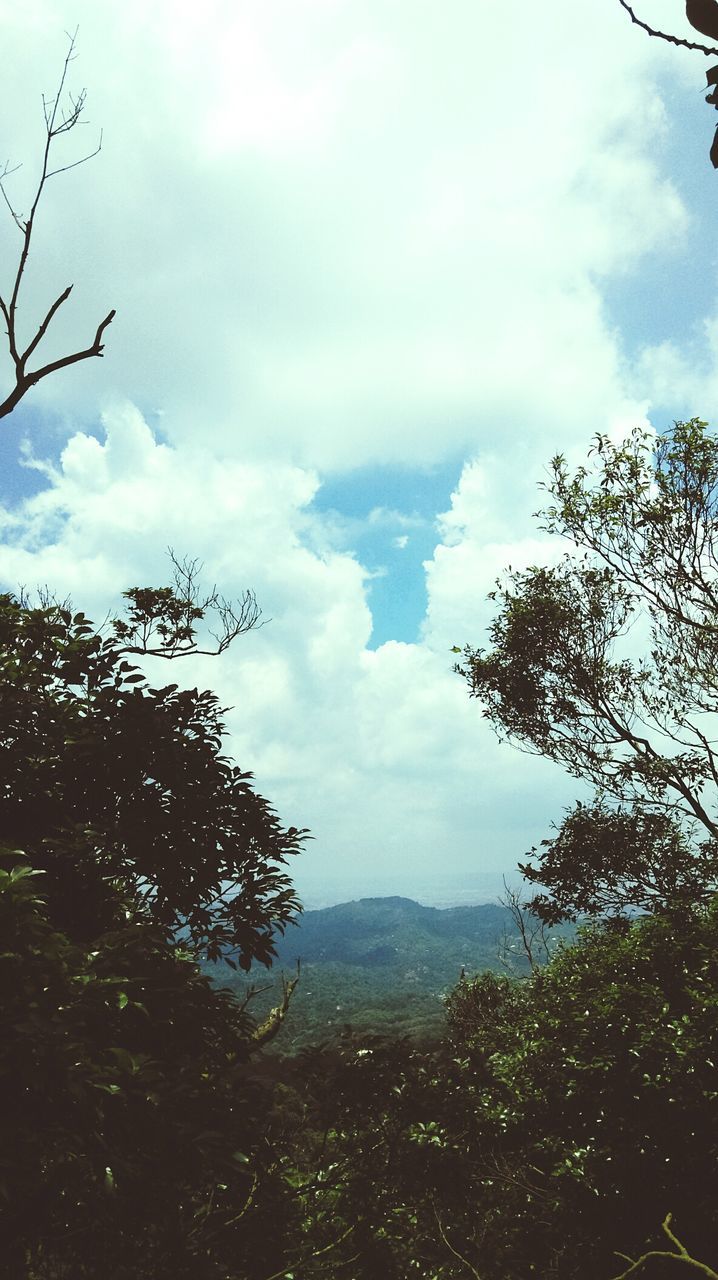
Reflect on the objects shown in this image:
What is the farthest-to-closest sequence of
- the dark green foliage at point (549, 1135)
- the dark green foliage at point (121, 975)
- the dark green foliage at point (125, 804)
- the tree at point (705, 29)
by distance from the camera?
the dark green foliage at point (549, 1135) → the dark green foliage at point (125, 804) → the dark green foliage at point (121, 975) → the tree at point (705, 29)

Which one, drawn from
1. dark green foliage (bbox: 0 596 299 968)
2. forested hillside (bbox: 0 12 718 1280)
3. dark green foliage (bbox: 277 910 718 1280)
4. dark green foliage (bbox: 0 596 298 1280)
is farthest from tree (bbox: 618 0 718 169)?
dark green foliage (bbox: 277 910 718 1280)

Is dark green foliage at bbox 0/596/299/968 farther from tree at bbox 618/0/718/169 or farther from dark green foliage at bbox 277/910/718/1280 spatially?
tree at bbox 618/0/718/169

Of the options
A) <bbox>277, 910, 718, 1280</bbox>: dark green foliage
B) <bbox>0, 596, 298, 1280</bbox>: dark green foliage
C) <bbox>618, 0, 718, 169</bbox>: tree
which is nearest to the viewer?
<bbox>618, 0, 718, 169</bbox>: tree

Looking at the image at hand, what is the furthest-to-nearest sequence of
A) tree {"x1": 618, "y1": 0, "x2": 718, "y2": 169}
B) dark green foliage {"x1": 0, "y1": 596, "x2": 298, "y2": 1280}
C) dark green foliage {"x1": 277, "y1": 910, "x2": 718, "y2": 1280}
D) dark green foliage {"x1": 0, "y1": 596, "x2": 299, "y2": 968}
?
dark green foliage {"x1": 277, "y1": 910, "x2": 718, "y2": 1280} → dark green foliage {"x1": 0, "y1": 596, "x2": 299, "y2": 968} → dark green foliage {"x1": 0, "y1": 596, "x2": 298, "y2": 1280} → tree {"x1": 618, "y1": 0, "x2": 718, "y2": 169}

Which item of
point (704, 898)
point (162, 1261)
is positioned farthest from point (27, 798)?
point (704, 898)

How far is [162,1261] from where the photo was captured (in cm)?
521

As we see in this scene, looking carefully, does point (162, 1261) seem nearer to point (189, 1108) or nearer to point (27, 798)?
point (189, 1108)

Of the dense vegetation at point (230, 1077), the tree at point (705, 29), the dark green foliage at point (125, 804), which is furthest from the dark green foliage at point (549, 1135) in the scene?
the tree at point (705, 29)

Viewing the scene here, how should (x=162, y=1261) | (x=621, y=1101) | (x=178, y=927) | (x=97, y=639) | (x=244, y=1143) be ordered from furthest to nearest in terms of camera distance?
1. (x=621, y=1101)
2. (x=97, y=639)
3. (x=178, y=927)
4. (x=162, y=1261)
5. (x=244, y=1143)

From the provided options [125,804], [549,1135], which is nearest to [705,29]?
[125,804]

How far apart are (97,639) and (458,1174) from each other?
7.66 meters

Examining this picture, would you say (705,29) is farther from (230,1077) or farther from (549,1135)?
(549,1135)

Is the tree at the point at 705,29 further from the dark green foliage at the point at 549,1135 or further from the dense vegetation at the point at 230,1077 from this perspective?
the dark green foliage at the point at 549,1135

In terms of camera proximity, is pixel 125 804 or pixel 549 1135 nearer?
pixel 125 804
